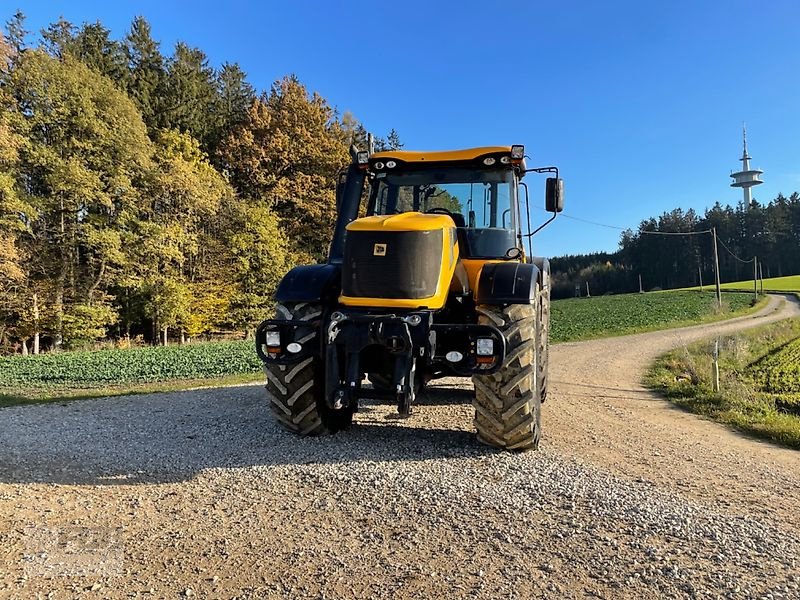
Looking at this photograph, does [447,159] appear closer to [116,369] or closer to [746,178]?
[116,369]

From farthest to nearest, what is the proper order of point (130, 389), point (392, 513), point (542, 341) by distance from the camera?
point (130, 389)
point (542, 341)
point (392, 513)

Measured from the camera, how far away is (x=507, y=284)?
5.32 metres

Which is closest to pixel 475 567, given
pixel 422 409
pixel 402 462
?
pixel 402 462

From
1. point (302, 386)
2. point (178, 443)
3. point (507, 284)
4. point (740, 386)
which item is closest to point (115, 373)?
point (178, 443)

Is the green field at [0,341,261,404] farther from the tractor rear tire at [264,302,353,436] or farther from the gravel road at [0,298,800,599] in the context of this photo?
the tractor rear tire at [264,302,353,436]

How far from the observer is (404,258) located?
16.9ft

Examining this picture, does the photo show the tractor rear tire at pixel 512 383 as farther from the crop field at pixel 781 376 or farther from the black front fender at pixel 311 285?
the crop field at pixel 781 376

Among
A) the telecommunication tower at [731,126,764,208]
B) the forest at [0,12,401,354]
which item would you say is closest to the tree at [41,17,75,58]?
the forest at [0,12,401,354]

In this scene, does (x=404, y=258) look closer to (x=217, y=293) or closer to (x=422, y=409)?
(x=422, y=409)

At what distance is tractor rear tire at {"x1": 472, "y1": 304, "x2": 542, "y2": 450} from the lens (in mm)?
5168

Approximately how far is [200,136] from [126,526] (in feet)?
114

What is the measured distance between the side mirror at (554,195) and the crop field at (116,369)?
10.7 m

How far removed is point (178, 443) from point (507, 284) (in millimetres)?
3980

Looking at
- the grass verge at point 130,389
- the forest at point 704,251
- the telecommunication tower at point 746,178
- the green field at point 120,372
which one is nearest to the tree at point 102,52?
the green field at point 120,372
